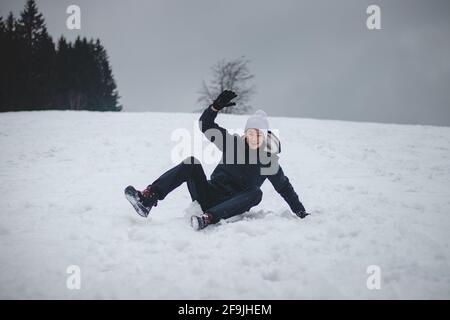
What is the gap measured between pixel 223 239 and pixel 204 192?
85 centimetres

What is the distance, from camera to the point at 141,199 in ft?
14.3

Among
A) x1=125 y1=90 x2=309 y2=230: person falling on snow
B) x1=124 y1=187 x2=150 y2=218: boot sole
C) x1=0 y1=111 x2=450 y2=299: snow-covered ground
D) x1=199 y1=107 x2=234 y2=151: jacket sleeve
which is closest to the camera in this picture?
x1=0 y1=111 x2=450 y2=299: snow-covered ground

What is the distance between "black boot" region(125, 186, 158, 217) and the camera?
430 centimetres

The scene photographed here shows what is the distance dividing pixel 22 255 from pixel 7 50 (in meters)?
49.3

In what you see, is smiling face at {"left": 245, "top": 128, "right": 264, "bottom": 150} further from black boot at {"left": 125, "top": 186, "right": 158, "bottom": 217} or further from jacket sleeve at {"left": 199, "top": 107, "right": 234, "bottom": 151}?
black boot at {"left": 125, "top": 186, "right": 158, "bottom": 217}

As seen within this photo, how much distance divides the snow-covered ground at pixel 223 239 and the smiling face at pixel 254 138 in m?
1.07

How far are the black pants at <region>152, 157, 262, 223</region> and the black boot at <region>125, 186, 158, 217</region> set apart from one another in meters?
0.10

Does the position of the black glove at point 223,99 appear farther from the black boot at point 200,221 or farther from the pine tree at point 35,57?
the pine tree at point 35,57

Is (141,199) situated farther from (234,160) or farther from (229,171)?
(234,160)

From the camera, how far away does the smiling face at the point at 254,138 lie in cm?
457

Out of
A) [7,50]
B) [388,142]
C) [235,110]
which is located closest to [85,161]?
[388,142]

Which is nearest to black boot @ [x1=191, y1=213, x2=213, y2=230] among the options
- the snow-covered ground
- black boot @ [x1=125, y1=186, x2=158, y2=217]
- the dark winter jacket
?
the snow-covered ground

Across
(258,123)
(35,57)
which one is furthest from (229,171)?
(35,57)
